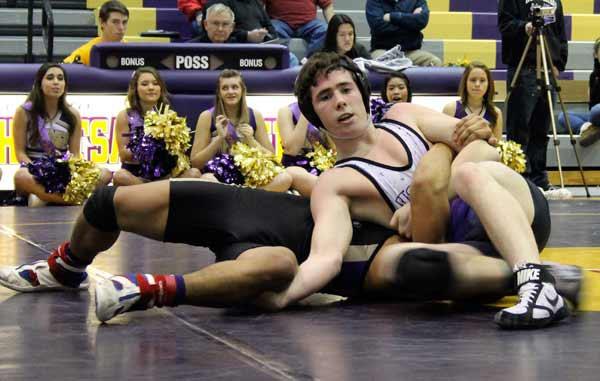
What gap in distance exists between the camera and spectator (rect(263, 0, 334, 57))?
1067 cm

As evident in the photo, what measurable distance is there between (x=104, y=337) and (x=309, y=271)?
629mm

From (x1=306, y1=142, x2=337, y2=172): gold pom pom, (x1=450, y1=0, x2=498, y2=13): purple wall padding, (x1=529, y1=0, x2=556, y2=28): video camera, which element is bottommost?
(x1=306, y1=142, x2=337, y2=172): gold pom pom

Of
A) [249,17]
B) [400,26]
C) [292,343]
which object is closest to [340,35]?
[249,17]

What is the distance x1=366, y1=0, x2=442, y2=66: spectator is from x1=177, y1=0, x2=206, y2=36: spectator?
1.41 m

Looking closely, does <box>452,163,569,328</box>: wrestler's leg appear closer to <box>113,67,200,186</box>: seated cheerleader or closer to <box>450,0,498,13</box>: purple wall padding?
<box>113,67,200,186</box>: seated cheerleader

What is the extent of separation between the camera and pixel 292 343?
3.02 meters

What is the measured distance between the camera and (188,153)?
8711 millimetres

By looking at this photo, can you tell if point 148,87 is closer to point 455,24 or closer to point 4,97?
point 4,97

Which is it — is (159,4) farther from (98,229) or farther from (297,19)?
(98,229)

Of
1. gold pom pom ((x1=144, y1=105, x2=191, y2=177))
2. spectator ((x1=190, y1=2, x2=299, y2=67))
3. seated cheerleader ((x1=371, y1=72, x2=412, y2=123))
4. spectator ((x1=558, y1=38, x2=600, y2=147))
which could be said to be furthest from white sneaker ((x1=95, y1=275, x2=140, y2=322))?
spectator ((x1=558, y1=38, x2=600, y2=147))

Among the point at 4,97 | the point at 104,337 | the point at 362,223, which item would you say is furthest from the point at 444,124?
the point at 4,97

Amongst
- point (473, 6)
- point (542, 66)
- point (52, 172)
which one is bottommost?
point (52, 172)

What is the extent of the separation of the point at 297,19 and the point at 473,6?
264 centimetres

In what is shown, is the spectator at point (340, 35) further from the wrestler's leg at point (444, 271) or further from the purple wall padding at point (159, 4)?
the wrestler's leg at point (444, 271)
